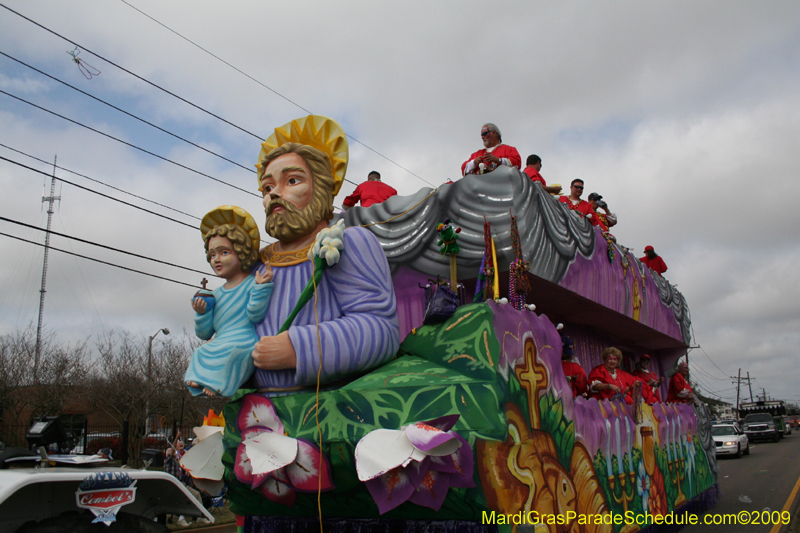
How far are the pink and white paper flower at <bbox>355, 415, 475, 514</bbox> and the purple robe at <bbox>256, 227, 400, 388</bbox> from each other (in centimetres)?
77

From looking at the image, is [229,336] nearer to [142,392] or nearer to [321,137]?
[321,137]

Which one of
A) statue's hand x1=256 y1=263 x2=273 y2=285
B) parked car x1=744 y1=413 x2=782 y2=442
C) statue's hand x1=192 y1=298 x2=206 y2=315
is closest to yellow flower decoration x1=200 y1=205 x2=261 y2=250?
statue's hand x1=256 y1=263 x2=273 y2=285

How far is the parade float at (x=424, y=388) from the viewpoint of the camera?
3605 mm

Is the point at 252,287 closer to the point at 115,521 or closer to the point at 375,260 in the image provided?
the point at 375,260

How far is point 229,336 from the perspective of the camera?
4.50 metres

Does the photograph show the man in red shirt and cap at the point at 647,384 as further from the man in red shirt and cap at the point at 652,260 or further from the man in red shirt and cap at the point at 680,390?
the man in red shirt and cap at the point at 652,260

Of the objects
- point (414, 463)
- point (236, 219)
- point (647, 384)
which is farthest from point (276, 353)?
point (647, 384)

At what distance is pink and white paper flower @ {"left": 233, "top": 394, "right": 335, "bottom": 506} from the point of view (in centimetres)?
374

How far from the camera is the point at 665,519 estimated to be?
6.77 metres

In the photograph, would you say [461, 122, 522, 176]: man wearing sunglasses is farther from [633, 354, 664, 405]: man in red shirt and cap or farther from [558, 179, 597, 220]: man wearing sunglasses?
[633, 354, 664, 405]: man in red shirt and cap

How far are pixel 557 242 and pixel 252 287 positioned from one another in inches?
121

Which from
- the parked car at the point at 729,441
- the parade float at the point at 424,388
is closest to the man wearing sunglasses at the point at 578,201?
the parade float at the point at 424,388

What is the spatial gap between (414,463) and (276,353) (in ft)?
4.25

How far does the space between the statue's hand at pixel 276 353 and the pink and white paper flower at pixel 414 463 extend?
2.95 feet
